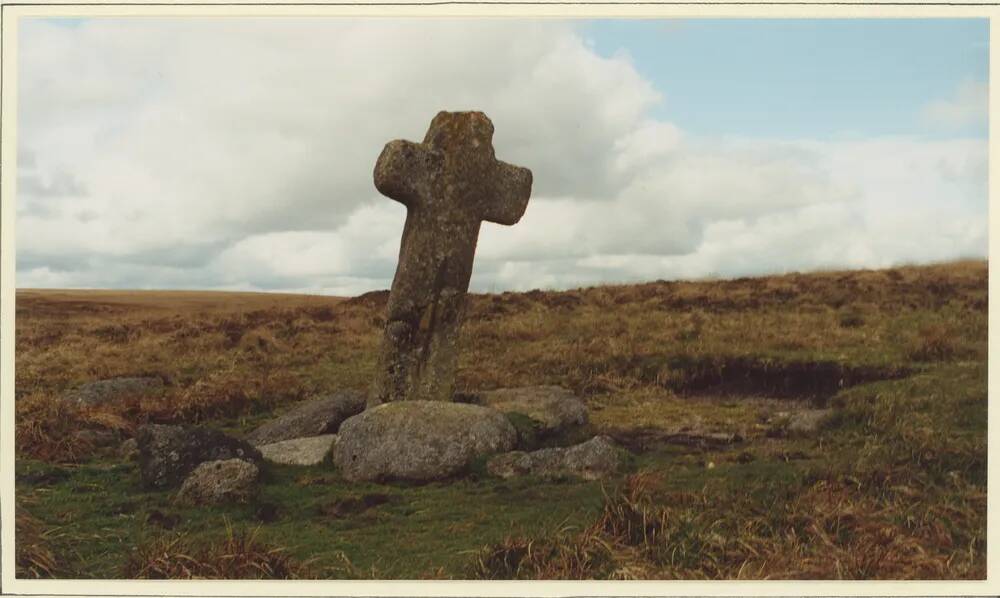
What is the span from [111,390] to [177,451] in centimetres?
666

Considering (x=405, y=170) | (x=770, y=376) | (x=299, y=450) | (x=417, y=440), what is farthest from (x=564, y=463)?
(x=770, y=376)

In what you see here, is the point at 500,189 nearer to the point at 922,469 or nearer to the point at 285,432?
the point at 285,432

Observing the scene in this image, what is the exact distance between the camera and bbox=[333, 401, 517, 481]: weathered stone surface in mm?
9633

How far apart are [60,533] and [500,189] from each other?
23.1ft

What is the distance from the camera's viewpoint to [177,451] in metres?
9.48

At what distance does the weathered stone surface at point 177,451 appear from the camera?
30.8 ft

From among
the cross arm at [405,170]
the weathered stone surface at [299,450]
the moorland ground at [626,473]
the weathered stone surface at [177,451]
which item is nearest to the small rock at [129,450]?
the moorland ground at [626,473]

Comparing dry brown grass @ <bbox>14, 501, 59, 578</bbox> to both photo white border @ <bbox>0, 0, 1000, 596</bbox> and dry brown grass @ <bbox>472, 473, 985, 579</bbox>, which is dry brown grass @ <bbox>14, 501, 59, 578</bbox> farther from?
dry brown grass @ <bbox>472, 473, 985, 579</bbox>

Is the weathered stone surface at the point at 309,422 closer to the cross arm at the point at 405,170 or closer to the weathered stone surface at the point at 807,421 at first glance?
the cross arm at the point at 405,170

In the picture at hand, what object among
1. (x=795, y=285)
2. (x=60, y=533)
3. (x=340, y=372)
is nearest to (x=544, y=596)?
(x=60, y=533)

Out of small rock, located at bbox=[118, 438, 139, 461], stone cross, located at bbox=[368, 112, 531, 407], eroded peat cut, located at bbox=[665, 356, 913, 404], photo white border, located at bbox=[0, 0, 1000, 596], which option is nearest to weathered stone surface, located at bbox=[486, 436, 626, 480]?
stone cross, located at bbox=[368, 112, 531, 407]

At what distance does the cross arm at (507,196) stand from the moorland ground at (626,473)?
3.29 metres

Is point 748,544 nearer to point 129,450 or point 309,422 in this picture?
point 309,422

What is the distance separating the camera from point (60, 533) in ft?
26.3
